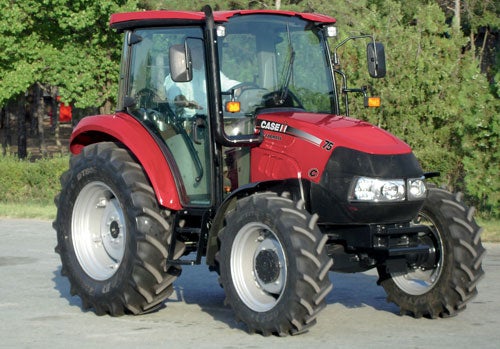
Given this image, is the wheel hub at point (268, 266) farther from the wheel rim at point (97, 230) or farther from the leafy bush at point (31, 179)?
the leafy bush at point (31, 179)

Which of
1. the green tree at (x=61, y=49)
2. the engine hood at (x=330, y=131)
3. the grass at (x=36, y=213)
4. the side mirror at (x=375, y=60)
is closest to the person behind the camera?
the engine hood at (x=330, y=131)

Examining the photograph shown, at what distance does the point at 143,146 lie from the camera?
895 centimetres

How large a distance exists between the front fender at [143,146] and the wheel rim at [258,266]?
0.91 meters

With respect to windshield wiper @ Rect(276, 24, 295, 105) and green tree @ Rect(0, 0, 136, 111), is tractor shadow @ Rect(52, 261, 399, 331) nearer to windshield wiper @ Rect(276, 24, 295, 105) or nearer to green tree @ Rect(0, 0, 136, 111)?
windshield wiper @ Rect(276, 24, 295, 105)

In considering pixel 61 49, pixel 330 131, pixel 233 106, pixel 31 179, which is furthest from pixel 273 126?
pixel 61 49

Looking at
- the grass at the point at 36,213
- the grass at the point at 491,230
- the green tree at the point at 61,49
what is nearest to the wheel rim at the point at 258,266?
the grass at the point at 491,230

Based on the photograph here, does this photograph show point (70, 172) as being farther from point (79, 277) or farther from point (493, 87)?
point (493, 87)

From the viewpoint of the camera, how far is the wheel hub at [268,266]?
7918mm

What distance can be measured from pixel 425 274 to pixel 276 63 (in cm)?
222

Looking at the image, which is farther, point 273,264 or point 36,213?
point 36,213

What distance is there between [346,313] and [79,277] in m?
2.39

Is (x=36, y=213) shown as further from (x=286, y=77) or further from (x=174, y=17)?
(x=286, y=77)

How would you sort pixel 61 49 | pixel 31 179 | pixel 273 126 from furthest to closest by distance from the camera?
pixel 61 49 → pixel 31 179 → pixel 273 126

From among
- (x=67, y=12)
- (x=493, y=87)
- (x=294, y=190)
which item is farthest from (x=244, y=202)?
(x=67, y=12)
